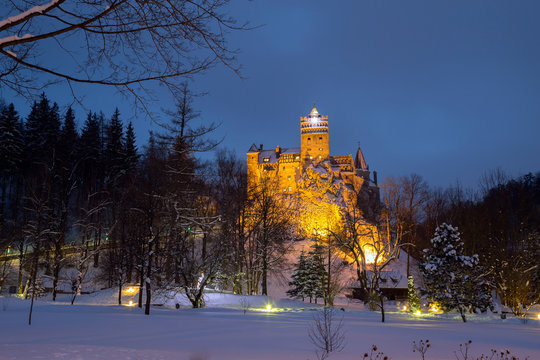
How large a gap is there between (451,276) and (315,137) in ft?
180

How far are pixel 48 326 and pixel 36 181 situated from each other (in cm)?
2297

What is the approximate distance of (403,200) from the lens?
37.0 metres

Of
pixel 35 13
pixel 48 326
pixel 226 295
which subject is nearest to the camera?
pixel 35 13

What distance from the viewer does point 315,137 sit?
7525 centimetres

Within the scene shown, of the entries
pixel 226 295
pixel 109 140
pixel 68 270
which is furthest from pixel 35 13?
pixel 109 140

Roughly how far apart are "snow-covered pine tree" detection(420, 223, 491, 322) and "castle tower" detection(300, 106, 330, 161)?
4934 cm

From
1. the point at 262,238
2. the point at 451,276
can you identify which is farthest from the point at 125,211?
the point at 451,276

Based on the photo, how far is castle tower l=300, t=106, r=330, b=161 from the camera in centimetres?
7400

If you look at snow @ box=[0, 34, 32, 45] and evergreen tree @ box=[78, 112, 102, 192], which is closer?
snow @ box=[0, 34, 32, 45]

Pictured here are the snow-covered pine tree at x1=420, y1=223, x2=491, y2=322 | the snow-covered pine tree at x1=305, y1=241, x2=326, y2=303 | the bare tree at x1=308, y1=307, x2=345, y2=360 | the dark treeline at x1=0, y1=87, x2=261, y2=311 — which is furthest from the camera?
the snow-covered pine tree at x1=305, y1=241, x2=326, y2=303

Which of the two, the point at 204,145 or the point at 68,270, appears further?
the point at 68,270

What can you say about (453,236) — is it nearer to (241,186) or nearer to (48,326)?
(241,186)

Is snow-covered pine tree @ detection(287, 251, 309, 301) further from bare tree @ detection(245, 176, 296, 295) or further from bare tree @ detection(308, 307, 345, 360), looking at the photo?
bare tree @ detection(308, 307, 345, 360)

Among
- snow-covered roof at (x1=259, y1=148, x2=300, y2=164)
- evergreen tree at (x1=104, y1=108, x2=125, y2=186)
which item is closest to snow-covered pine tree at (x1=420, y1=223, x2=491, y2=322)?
evergreen tree at (x1=104, y1=108, x2=125, y2=186)
